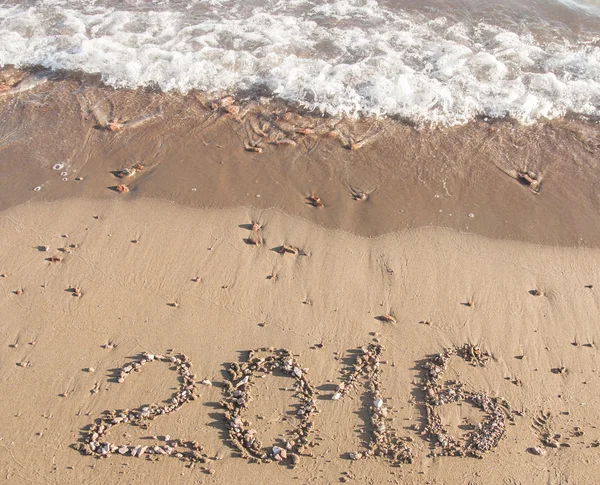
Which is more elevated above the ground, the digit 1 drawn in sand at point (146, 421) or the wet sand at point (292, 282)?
the wet sand at point (292, 282)

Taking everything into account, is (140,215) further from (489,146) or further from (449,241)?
(489,146)

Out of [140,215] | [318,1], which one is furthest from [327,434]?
[318,1]

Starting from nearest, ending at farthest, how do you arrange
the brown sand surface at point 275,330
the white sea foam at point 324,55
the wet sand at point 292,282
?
the brown sand surface at point 275,330
the wet sand at point 292,282
the white sea foam at point 324,55

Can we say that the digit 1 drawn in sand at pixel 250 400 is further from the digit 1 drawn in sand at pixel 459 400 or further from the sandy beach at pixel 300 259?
the digit 1 drawn in sand at pixel 459 400

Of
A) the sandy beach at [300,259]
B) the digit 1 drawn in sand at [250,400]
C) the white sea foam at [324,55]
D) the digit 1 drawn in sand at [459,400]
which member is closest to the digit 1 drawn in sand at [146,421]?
the sandy beach at [300,259]

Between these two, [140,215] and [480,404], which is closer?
[480,404]

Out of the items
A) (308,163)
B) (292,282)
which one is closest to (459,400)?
(292,282)
